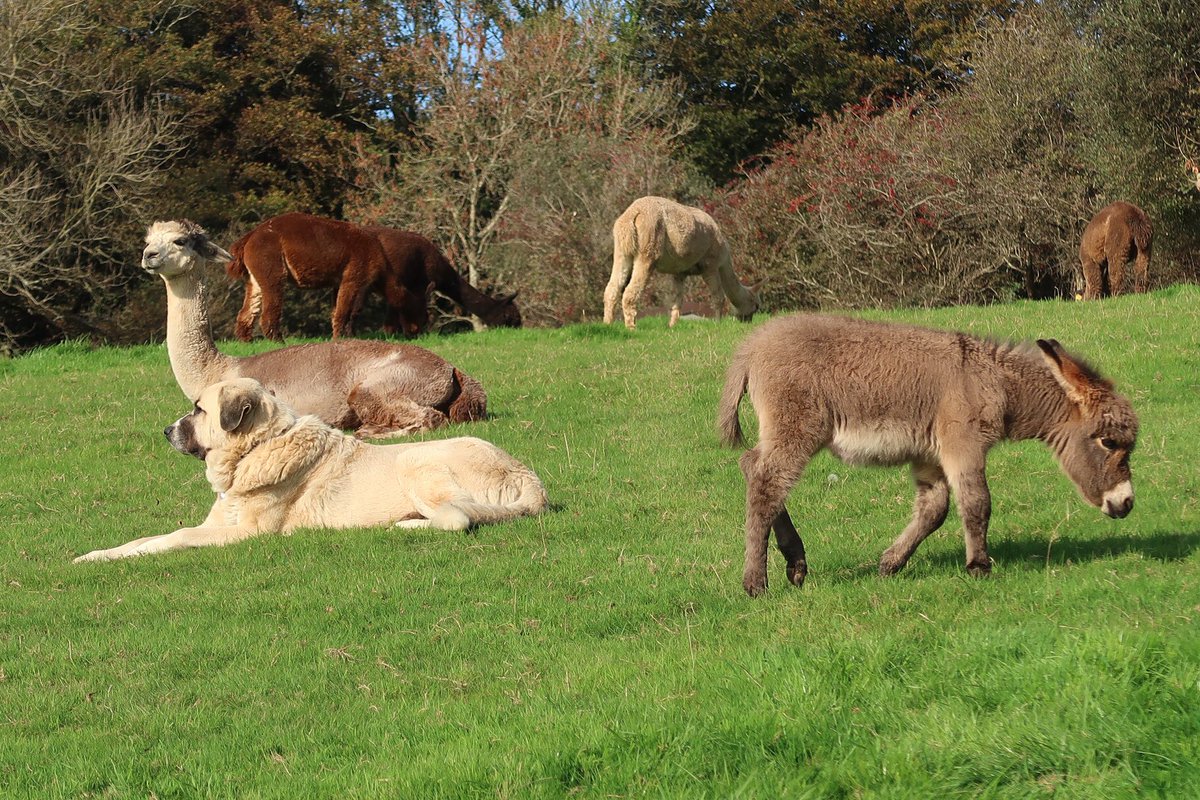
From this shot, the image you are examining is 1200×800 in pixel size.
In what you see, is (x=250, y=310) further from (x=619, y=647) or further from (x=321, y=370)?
(x=619, y=647)

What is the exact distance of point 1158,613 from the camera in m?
6.75

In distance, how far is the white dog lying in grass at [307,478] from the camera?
34.0 ft

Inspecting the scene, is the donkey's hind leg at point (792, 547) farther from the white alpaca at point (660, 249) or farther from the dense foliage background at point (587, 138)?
the dense foliage background at point (587, 138)

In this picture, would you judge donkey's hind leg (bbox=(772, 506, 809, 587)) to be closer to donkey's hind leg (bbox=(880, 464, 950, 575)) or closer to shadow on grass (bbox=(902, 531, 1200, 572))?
donkey's hind leg (bbox=(880, 464, 950, 575))

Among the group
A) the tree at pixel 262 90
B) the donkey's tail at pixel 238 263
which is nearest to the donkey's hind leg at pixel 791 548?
the donkey's tail at pixel 238 263

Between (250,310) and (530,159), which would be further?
(530,159)

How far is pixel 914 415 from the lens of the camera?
7.84 metres

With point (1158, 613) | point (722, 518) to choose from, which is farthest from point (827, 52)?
point (1158, 613)

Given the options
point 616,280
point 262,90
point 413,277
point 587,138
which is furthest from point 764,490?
point 262,90

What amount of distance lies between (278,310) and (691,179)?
16682 millimetres

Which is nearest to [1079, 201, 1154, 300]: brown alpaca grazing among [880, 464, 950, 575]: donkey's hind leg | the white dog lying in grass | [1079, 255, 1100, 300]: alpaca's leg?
[1079, 255, 1100, 300]: alpaca's leg

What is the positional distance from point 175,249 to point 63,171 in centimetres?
1937

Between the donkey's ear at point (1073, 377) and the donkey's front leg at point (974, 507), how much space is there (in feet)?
3.06

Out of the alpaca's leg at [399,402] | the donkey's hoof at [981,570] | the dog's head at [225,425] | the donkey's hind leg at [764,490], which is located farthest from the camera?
the alpaca's leg at [399,402]
